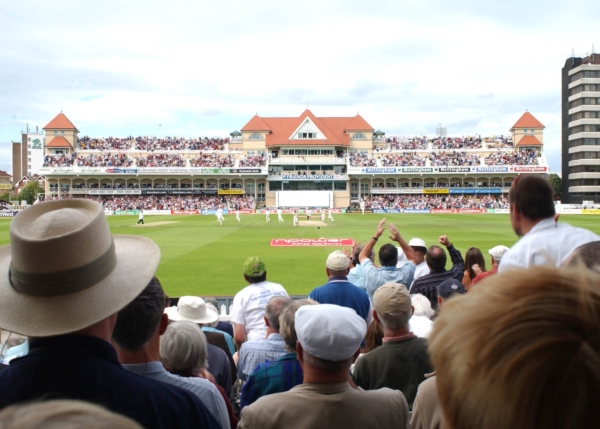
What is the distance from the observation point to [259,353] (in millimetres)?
4574

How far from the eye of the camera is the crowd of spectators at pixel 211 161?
81125 mm

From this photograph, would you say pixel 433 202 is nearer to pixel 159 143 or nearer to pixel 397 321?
pixel 159 143

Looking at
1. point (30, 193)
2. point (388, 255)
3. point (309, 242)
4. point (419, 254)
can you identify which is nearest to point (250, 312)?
point (388, 255)

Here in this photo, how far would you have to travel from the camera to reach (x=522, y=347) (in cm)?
108

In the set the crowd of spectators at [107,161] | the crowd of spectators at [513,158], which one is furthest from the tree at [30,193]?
the crowd of spectators at [513,158]

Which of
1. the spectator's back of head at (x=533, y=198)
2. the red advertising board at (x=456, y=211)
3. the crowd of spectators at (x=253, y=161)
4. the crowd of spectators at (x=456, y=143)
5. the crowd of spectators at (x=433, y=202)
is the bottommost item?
the red advertising board at (x=456, y=211)

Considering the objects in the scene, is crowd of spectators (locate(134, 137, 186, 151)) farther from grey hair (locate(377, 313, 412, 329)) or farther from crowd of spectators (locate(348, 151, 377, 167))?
grey hair (locate(377, 313, 412, 329))

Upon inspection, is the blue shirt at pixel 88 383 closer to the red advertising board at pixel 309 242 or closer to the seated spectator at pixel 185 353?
the seated spectator at pixel 185 353

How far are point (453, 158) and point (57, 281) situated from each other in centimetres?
8462

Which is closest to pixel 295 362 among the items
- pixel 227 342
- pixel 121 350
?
pixel 121 350

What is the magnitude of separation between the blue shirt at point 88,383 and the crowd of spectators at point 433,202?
233 feet

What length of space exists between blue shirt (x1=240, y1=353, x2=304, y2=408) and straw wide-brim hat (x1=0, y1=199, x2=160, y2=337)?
1.61 m

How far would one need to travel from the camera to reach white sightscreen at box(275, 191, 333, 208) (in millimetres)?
77125

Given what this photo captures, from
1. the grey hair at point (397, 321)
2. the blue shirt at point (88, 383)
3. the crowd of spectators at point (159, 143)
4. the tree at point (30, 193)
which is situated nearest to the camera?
the blue shirt at point (88, 383)
